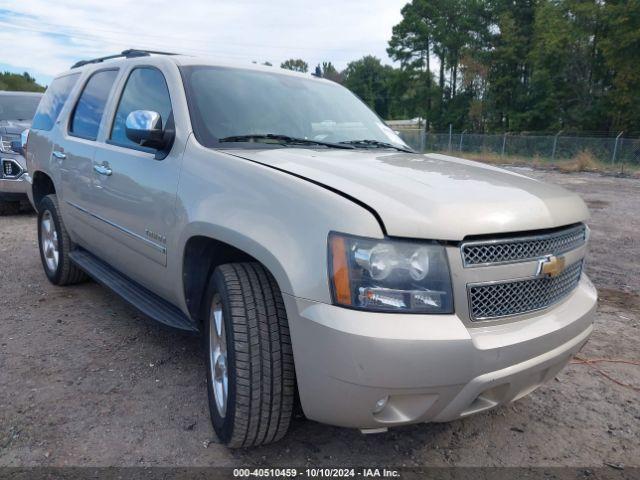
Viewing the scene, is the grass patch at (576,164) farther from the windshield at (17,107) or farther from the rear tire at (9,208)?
the rear tire at (9,208)

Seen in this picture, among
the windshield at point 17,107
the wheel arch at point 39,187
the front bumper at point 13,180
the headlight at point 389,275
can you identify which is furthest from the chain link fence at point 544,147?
the headlight at point 389,275

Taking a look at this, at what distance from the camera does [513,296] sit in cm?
202

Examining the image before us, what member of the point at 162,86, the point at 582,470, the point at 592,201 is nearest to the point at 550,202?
the point at 582,470

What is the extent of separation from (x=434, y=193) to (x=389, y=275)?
44cm

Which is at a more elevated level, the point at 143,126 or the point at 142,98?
the point at 142,98

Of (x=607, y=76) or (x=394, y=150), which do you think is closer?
(x=394, y=150)

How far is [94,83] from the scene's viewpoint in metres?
4.00

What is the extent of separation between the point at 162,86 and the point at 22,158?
5953mm

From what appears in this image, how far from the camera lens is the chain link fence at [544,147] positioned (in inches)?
829

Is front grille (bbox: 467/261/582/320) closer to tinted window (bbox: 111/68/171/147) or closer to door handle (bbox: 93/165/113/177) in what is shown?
tinted window (bbox: 111/68/171/147)

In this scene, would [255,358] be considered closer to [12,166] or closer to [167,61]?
[167,61]

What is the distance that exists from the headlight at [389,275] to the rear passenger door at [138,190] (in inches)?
45.7

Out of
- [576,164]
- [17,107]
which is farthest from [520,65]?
[17,107]

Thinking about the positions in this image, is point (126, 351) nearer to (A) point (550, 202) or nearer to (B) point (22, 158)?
(A) point (550, 202)
